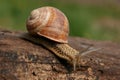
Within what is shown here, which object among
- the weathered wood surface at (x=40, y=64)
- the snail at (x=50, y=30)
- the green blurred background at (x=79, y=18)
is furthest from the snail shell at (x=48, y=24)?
the green blurred background at (x=79, y=18)

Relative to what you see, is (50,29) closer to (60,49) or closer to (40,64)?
(60,49)

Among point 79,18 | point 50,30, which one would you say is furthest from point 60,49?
point 79,18

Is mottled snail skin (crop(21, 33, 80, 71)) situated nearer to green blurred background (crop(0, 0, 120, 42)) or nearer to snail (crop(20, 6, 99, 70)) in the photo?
snail (crop(20, 6, 99, 70))

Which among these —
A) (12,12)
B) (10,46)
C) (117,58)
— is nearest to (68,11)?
(12,12)

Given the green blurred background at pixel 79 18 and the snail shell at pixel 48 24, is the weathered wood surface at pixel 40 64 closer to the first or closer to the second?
the snail shell at pixel 48 24

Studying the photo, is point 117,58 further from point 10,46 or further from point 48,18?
point 10,46

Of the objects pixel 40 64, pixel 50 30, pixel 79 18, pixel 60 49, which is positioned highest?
pixel 79 18

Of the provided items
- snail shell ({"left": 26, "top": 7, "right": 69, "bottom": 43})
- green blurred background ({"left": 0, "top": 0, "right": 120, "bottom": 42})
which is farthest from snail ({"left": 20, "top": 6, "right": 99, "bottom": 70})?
green blurred background ({"left": 0, "top": 0, "right": 120, "bottom": 42})
